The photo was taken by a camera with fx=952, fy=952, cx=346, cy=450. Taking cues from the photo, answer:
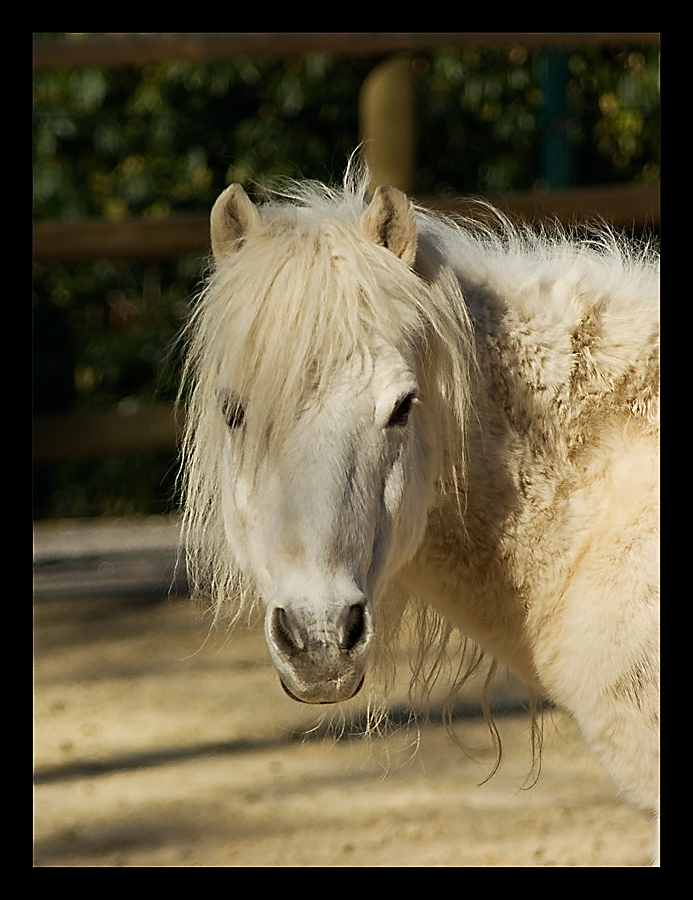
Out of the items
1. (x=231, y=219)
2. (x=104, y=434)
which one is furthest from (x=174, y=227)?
(x=231, y=219)

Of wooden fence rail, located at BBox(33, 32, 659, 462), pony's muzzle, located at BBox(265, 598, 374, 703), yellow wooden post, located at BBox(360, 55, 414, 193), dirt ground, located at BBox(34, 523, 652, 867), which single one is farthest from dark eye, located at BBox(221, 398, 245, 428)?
yellow wooden post, located at BBox(360, 55, 414, 193)

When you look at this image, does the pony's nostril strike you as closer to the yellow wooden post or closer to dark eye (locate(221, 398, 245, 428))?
dark eye (locate(221, 398, 245, 428))

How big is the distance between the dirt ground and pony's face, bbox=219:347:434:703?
3.70 feet

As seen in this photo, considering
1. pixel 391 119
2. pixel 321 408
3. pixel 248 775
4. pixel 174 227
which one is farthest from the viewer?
pixel 174 227

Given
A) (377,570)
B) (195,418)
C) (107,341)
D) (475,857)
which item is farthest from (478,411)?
(107,341)

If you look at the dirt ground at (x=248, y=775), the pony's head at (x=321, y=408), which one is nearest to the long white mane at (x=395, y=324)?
the pony's head at (x=321, y=408)

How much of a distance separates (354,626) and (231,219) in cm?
89

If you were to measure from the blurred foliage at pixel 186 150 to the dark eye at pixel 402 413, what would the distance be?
229 inches

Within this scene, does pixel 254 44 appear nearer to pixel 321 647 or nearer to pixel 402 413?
pixel 402 413

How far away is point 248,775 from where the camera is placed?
3824 millimetres

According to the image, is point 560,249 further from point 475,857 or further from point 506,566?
point 475,857

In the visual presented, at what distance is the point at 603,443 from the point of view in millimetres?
2025

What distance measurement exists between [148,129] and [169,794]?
19.7ft

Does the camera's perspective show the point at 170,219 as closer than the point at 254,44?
No
